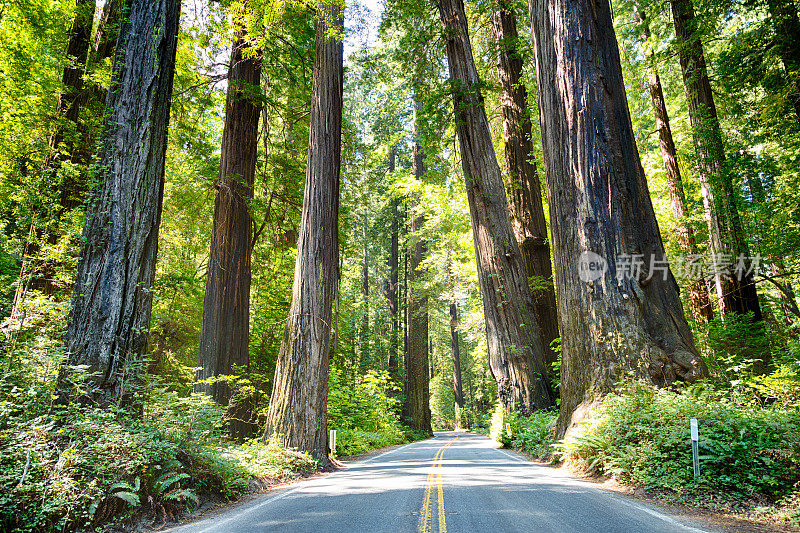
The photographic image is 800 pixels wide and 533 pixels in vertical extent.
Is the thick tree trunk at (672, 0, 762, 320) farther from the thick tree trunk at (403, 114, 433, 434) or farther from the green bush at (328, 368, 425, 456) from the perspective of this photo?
the thick tree trunk at (403, 114, 433, 434)

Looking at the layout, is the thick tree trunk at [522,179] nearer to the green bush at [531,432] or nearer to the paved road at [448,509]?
the green bush at [531,432]

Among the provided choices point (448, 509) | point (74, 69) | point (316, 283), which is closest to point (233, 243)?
point (316, 283)

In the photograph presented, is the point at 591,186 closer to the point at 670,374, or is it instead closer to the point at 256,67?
the point at 670,374

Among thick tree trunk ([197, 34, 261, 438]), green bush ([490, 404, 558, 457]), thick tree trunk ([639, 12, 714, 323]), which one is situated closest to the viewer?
green bush ([490, 404, 558, 457])

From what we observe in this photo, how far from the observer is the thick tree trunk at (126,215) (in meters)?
5.50

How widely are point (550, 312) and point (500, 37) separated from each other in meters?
9.82

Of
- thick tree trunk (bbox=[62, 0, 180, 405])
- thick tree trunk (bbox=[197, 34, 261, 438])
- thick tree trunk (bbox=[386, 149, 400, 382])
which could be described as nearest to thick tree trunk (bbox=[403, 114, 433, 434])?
thick tree trunk (bbox=[386, 149, 400, 382])

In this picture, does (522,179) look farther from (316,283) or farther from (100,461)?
(100,461)

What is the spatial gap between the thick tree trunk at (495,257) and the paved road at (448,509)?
596 centimetres

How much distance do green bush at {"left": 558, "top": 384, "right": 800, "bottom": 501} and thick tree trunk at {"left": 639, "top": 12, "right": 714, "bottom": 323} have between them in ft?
26.7

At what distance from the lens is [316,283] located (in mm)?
9859

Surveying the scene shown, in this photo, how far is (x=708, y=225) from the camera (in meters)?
12.9

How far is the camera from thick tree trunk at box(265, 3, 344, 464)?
9.07 m

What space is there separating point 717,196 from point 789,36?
3.86 meters
